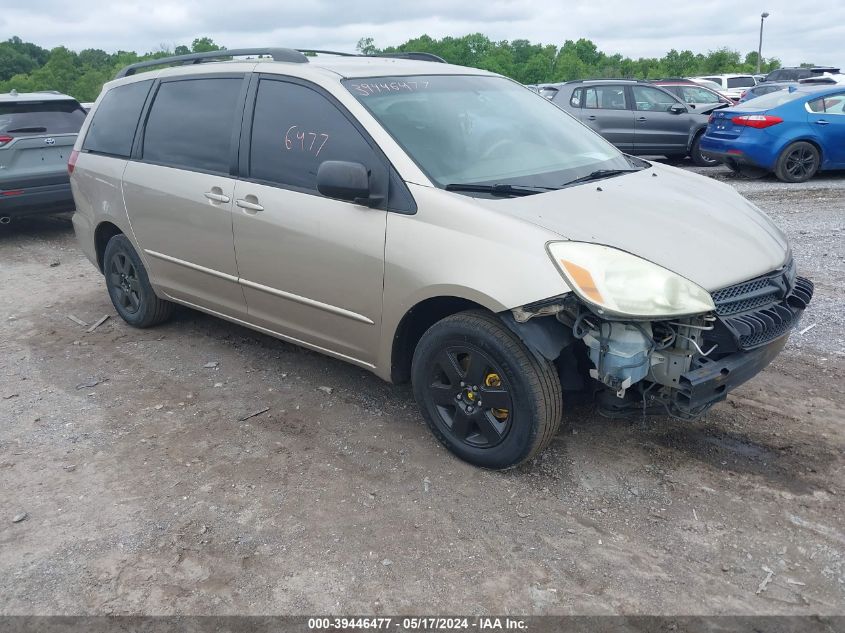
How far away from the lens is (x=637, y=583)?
2768mm

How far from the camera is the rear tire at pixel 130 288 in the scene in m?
5.33

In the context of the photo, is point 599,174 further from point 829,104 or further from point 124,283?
point 829,104

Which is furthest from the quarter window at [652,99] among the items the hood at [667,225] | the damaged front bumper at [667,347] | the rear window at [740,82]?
the rear window at [740,82]

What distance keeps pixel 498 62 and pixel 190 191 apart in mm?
51367

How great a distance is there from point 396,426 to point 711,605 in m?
1.86

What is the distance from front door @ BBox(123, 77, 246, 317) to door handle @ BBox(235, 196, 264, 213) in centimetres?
11

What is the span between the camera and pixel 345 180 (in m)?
3.50

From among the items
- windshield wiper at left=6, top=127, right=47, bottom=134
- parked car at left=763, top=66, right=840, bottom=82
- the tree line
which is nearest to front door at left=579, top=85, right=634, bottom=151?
windshield wiper at left=6, top=127, right=47, bottom=134

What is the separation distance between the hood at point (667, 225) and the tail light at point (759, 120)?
7.87 m

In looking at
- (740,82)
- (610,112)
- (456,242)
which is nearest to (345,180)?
(456,242)

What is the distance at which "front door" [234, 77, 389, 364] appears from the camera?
3697mm

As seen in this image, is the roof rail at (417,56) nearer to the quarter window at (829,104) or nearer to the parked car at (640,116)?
the quarter window at (829,104)

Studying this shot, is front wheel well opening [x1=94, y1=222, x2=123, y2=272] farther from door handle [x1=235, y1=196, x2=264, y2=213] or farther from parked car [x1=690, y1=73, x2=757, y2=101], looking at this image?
parked car [x1=690, y1=73, x2=757, y2=101]

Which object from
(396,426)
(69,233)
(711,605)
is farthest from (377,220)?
(69,233)
